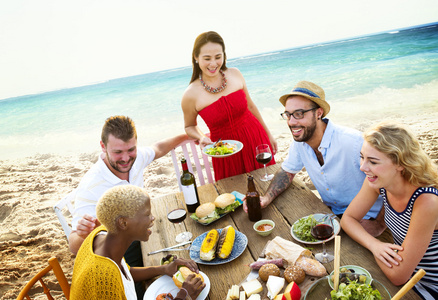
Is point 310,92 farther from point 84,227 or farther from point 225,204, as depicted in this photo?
point 84,227

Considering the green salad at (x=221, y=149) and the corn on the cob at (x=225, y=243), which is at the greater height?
the green salad at (x=221, y=149)

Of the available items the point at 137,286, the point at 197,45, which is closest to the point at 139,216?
the point at 137,286

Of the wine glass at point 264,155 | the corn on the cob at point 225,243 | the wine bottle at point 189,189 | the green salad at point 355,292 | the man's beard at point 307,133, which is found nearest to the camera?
the green salad at point 355,292

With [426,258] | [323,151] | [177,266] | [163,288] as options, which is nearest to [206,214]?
[177,266]

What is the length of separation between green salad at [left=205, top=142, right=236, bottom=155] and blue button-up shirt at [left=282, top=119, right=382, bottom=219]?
634mm

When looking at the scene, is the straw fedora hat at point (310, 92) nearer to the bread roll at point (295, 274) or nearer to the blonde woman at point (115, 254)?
the bread roll at point (295, 274)

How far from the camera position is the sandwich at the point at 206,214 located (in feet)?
7.17

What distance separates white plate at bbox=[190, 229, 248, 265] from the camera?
5.80ft

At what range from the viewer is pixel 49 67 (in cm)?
2678

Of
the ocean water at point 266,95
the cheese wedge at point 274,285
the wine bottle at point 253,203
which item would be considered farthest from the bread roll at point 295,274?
the ocean water at point 266,95

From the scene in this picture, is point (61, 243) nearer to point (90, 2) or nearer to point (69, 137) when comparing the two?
point (69, 137)

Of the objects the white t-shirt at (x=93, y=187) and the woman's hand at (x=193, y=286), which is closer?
the woman's hand at (x=193, y=286)

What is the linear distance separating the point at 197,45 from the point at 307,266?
258cm

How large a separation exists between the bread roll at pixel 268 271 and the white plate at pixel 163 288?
300mm
